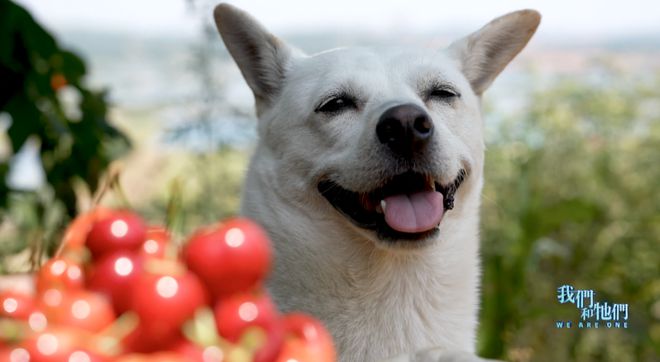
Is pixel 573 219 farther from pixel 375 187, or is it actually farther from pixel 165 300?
pixel 165 300

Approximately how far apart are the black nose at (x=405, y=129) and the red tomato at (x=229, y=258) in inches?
39.1

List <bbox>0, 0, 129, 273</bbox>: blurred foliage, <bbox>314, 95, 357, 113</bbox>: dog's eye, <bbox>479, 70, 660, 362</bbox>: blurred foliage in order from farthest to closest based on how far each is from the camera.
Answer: <bbox>479, 70, 660, 362</bbox>: blurred foliage, <bbox>0, 0, 129, 273</bbox>: blurred foliage, <bbox>314, 95, 357, 113</bbox>: dog's eye

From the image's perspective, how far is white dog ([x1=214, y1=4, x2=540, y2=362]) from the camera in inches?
67.3

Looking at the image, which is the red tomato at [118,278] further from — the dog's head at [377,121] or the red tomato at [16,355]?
the dog's head at [377,121]

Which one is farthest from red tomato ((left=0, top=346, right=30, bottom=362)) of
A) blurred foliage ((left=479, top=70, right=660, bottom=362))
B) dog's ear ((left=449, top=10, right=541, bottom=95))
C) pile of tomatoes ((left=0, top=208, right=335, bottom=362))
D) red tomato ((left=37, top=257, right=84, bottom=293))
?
blurred foliage ((left=479, top=70, right=660, bottom=362))

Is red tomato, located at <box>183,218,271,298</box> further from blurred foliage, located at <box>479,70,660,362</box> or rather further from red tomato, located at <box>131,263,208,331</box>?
blurred foliage, located at <box>479,70,660,362</box>

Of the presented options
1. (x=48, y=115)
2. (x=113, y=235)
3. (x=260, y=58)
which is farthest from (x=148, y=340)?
(x=48, y=115)

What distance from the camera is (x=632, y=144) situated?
4031 mm

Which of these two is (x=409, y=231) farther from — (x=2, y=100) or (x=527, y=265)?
(x=527, y=265)

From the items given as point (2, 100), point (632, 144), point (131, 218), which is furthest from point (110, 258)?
point (632, 144)

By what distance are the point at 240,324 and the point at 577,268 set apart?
130 inches

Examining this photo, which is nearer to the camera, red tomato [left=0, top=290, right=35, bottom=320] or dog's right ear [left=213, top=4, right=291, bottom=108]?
red tomato [left=0, top=290, right=35, bottom=320]

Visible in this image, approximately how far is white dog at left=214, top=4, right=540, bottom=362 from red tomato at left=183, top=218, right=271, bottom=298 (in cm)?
100

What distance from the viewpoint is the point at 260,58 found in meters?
2.04
